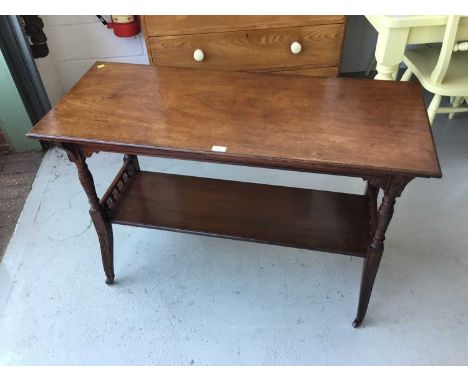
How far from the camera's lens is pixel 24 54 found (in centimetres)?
197

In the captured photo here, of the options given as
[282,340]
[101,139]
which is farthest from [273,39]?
[282,340]

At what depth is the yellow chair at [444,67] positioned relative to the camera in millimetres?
1525

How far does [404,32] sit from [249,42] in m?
→ 0.71

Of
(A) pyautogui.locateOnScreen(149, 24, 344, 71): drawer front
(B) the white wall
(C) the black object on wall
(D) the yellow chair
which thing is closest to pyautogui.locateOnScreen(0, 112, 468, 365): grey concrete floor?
(D) the yellow chair

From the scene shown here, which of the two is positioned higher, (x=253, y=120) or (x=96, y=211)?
(x=253, y=120)

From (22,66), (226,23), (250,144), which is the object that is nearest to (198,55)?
(226,23)

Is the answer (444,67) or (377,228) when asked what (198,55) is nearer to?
(444,67)

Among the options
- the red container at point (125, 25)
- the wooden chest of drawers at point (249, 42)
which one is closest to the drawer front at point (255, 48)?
the wooden chest of drawers at point (249, 42)

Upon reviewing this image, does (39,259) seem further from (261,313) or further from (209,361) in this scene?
(261,313)

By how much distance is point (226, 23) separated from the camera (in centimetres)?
186

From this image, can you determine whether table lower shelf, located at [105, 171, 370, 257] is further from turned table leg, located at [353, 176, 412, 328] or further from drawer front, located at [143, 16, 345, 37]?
drawer front, located at [143, 16, 345, 37]

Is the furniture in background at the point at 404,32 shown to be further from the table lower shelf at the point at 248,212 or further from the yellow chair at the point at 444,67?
the table lower shelf at the point at 248,212

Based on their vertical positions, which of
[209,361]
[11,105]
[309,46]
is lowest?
[209,361]
